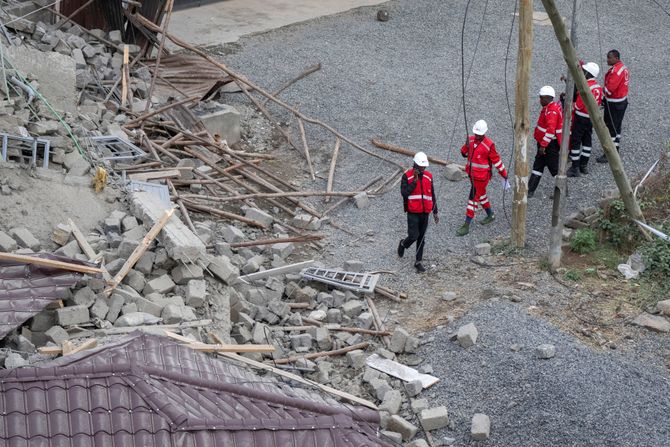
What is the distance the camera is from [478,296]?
41.5 feet

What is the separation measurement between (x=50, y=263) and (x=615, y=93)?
10.0 metres

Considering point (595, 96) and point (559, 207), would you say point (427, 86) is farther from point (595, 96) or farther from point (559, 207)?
point (559, 207)

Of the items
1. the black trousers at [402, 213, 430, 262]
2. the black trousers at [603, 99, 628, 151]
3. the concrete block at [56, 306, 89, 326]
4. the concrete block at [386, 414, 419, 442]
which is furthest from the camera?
the black trousers at [603, 99, 628, 151]

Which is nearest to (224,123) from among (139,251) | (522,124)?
(522,124)

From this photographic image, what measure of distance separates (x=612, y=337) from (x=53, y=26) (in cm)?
1029

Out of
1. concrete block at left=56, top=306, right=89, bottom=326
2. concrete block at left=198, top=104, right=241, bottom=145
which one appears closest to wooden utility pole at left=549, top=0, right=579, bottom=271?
concrete block at left=198, top=104, right=241, bottom=145

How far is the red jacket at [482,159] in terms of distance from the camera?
1394 centimetres

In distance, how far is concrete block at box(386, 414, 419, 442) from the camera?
10.2 meters

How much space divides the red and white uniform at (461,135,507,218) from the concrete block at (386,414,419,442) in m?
4.62

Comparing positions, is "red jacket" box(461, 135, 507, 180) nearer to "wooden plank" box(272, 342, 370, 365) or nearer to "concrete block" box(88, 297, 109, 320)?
"wooden plank" box(272, 342, 370, 365)

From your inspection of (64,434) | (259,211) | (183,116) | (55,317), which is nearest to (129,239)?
(55,317)

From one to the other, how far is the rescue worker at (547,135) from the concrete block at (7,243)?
7.80 metres

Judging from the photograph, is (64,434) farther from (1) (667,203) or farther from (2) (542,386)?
(1) (667,203)

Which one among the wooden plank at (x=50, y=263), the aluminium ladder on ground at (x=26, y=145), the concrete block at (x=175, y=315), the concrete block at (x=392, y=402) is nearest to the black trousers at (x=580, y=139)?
the concrete block at (x=392, y=402)
